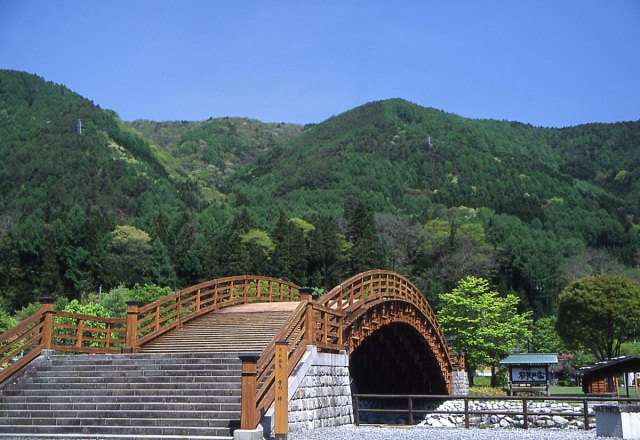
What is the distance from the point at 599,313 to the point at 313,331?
3899 centimetres

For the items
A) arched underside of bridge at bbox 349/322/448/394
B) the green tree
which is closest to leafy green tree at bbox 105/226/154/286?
the green tree

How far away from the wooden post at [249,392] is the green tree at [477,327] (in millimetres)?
38739

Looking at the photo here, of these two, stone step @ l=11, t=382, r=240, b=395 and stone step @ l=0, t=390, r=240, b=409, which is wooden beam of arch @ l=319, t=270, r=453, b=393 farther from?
stone step @ l=0, t=390, r=240, b=409

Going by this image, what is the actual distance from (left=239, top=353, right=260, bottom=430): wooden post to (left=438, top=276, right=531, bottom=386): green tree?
38.7 meters

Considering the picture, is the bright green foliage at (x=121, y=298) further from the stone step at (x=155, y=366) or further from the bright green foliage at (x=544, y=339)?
the bright green foliage at (x=544, y=339)

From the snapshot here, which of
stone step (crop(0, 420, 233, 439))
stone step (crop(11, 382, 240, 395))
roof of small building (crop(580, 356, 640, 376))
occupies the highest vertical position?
roof of small building (crop(580, 356, 640, 376))

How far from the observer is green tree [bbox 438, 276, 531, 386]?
1955 inches

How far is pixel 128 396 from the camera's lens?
15.0 metres

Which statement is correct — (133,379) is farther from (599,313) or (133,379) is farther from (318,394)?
(599,313)

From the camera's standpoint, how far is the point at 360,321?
22.7m

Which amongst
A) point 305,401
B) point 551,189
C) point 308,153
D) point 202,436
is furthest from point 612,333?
point 308,153

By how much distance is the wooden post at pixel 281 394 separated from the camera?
12.6 meters

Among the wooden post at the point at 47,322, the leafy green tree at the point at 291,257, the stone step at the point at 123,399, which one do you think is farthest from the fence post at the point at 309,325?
the leafy green tree at the point at 291,257

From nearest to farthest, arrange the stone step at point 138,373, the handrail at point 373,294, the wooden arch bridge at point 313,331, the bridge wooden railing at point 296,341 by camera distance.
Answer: the bridge wooden railing at point 296,341
the stone step at point 138,373
the wooden arch bridge at point 313,331
the handrail at point 373,294
